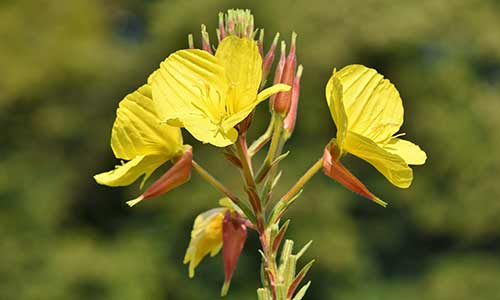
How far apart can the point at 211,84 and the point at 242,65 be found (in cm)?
6

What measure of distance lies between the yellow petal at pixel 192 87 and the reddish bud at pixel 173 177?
0.09 m

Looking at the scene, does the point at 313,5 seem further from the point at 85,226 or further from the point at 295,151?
the point at 85,226

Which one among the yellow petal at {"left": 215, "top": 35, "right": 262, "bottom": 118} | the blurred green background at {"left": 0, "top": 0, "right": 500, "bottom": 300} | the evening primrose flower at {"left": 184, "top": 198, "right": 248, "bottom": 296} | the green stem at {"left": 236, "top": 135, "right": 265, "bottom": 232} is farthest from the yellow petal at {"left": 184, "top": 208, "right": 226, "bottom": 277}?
the blurred green background at {"left": 0, "top": 0, "right": 500, "bottom": 300}

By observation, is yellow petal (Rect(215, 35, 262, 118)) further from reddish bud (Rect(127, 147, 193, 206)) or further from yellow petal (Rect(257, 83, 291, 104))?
reddish bud (Rect(127, 147, 193, 206))

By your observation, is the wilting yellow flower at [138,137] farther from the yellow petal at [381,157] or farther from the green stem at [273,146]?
the yellow petal at [381,157]

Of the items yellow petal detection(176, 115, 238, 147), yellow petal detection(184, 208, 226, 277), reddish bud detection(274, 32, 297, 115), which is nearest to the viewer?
yellow petal detection(176, 115, 238, 147)

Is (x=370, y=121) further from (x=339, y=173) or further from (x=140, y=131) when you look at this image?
(x=140, y=131)

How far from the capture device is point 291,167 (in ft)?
30.0

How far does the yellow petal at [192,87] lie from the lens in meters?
1.26

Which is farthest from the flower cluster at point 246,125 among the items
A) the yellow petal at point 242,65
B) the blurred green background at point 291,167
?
the blurred green background at point 291,167

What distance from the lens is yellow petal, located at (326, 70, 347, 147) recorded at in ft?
4.07

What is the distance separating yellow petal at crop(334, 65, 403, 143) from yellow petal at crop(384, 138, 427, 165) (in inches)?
0.9

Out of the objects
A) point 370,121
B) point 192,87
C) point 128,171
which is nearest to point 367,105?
point 370,121

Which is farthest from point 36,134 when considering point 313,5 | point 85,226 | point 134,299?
point 313,5
